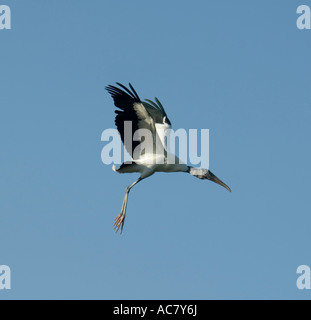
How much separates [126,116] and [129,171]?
1.87 m

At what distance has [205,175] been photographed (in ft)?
90.6

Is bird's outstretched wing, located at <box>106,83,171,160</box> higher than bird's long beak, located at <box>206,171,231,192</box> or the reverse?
higher

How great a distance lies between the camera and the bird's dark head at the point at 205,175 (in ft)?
89.8

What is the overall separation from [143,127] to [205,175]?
10.8 feet

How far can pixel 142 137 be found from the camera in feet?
83.3

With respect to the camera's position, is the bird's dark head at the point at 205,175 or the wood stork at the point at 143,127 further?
the bird's dark head at the point at 205,175

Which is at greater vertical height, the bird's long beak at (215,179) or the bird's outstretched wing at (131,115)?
the bird's outstretched wing at (131,115)

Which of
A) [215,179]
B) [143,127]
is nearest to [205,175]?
[215,179]

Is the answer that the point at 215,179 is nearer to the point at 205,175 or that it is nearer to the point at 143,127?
the point at 205,175

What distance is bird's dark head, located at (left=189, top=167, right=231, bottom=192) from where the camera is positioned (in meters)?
27.4
